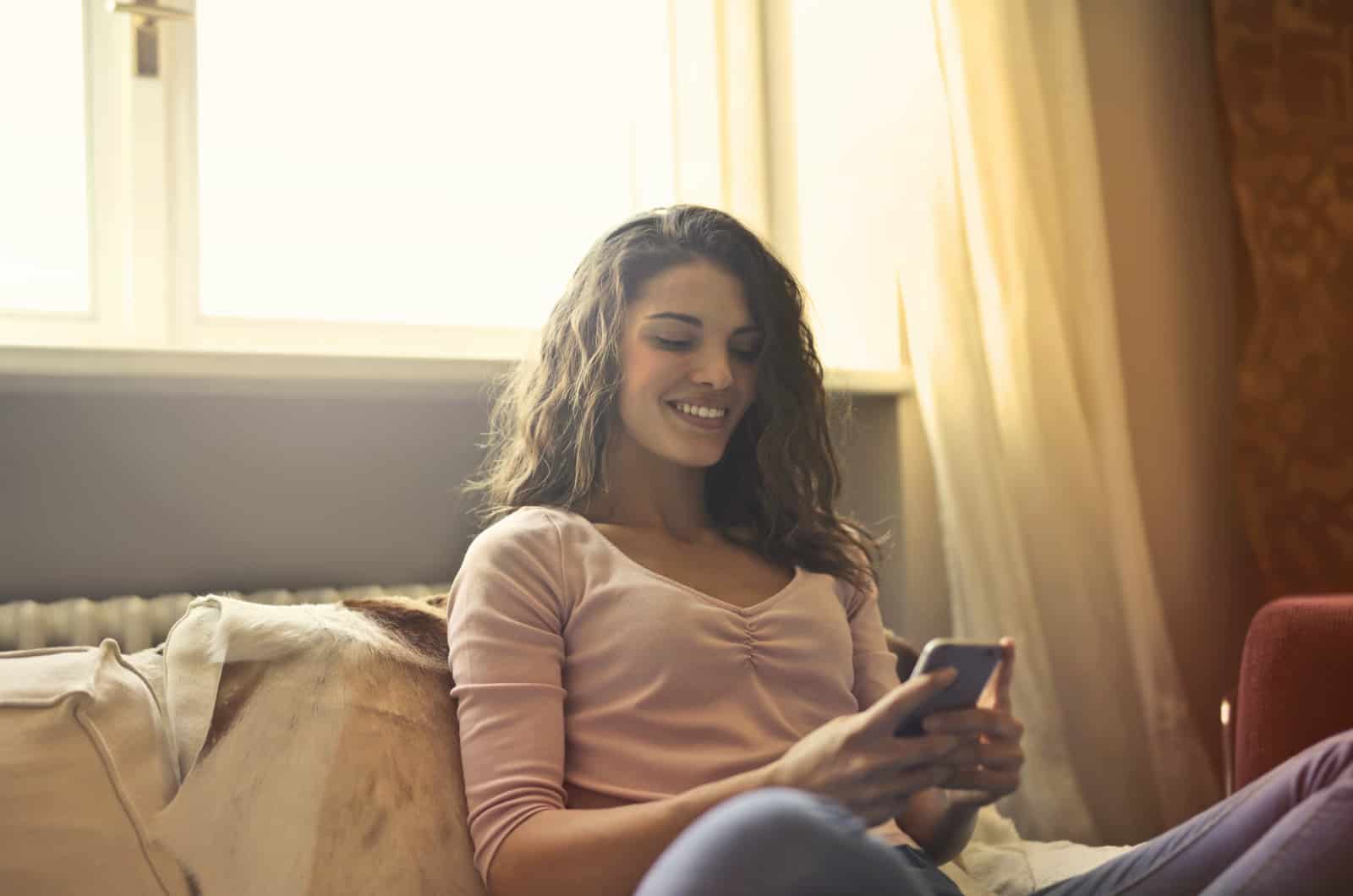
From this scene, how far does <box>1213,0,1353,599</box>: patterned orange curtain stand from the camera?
237 cm

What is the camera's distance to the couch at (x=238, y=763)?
1038mm

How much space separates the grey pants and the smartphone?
0.31ft

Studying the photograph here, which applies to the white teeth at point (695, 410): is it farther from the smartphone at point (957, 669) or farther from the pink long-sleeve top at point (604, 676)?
the smartphone at point (957, 669)

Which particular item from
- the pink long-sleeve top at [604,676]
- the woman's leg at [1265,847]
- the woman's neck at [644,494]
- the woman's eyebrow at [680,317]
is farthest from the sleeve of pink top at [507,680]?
the woman's leg at [1265,847]

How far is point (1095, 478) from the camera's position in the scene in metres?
2.18

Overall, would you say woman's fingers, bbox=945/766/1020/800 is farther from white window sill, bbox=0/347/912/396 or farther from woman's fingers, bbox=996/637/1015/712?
white window sill, bbox=0/347/912/396

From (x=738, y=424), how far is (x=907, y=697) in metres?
0.56

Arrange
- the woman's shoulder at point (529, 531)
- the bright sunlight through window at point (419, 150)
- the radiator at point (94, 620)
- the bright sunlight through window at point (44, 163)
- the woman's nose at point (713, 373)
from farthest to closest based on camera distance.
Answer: the bright sunlight through window at point (419, 150)
the bright sunlight through window at point (44, 163)
the radiator at point (94, 620)
the woman's nose at point (713, 373)
the woman's shoulder at point (529, 531)

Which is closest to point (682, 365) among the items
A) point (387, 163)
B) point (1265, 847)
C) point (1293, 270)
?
point (1265, 847)

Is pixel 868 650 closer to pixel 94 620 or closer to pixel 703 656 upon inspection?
pixel 703 656

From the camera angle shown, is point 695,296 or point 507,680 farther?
point 695,296

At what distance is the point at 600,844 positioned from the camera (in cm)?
105

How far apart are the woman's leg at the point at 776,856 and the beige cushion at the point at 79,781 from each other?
1.59 ft

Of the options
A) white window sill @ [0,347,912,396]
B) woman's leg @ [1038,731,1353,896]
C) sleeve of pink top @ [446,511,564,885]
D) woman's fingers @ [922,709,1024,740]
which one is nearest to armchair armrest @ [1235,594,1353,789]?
woman's leg @ [1038,731,1353,896]
